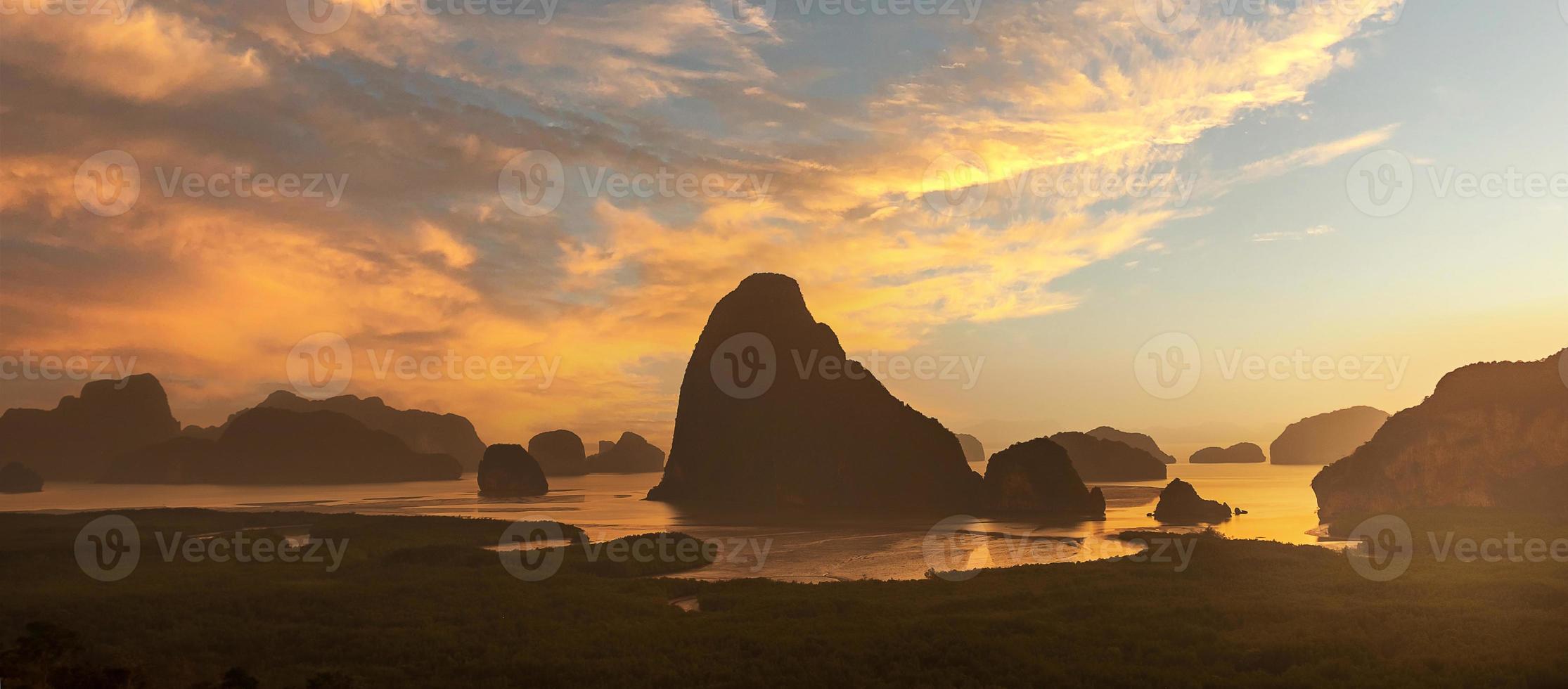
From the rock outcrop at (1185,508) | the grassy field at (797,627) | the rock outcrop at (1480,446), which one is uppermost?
the rock outcrop at (1480,446)

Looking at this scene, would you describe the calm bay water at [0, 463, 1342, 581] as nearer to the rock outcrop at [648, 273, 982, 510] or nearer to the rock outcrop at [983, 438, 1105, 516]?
the rock outcrop at [983, 438, 1105, 516]

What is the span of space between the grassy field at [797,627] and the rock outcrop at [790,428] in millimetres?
89414

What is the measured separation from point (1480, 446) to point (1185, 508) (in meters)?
33.3

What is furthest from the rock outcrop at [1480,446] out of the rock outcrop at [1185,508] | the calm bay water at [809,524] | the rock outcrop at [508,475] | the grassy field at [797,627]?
the rock outcrop at [508,475]

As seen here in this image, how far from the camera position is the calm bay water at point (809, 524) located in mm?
65000

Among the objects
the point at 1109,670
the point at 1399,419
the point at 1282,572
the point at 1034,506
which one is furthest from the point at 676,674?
the point at 1034,506

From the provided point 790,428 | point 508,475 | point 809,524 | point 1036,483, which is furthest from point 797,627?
point 508,475

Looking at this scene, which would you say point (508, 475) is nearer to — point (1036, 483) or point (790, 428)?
point (790, 428)

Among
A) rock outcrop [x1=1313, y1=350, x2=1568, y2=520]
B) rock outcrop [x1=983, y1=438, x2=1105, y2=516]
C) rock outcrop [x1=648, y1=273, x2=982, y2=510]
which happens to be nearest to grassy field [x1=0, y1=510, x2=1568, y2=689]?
rock outcrop [x1=1313, y1=350, x2=1568, y2=520]

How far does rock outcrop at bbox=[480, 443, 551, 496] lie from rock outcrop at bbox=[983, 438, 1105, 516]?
96380 millimetres

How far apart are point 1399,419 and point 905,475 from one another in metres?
70.1

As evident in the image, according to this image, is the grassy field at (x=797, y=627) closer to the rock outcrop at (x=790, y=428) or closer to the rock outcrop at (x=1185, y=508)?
the rock outcrop at (x=1185, y=508)

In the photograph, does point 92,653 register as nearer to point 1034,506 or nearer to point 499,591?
point 499,591

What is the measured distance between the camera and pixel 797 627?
3472 centimetres
